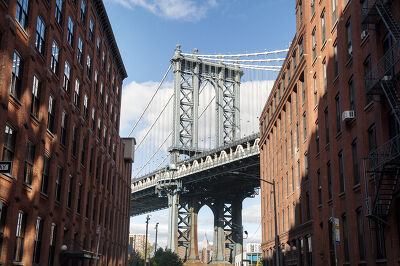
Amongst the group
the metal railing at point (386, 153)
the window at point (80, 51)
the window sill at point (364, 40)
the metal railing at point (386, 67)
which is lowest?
the metal railing at point (386, 153)

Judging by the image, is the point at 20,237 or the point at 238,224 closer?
the point at 20,237

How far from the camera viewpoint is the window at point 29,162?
26875 millimetres

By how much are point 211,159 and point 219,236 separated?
89.9 feet

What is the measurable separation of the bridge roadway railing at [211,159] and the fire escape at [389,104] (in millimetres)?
54753

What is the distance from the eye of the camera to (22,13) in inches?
1025

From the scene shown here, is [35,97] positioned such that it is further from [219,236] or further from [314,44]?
[219,236]

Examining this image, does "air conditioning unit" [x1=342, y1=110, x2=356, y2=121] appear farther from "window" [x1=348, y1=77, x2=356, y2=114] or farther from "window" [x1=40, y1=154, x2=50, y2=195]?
"window" [x1=40, y1=154, x2=50, y2=195]

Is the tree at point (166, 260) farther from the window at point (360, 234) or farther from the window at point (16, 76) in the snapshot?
the window at point (16, 76)

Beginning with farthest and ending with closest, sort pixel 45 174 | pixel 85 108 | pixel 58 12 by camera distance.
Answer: pixel 85 108 → pixel 58 12 → pixel 45 174

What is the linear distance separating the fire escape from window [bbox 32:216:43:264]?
18249 millimetres

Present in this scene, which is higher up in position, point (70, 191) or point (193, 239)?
point (193, 239)

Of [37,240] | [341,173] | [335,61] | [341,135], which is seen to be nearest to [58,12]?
[37,240]

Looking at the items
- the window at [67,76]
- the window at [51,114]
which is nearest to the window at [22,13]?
the window at [51,114]

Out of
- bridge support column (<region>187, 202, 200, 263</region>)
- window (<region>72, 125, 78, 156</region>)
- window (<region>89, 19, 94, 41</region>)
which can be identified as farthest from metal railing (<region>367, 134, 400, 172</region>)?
bridge support column (<region>187, 202, 200, 263</region>)
